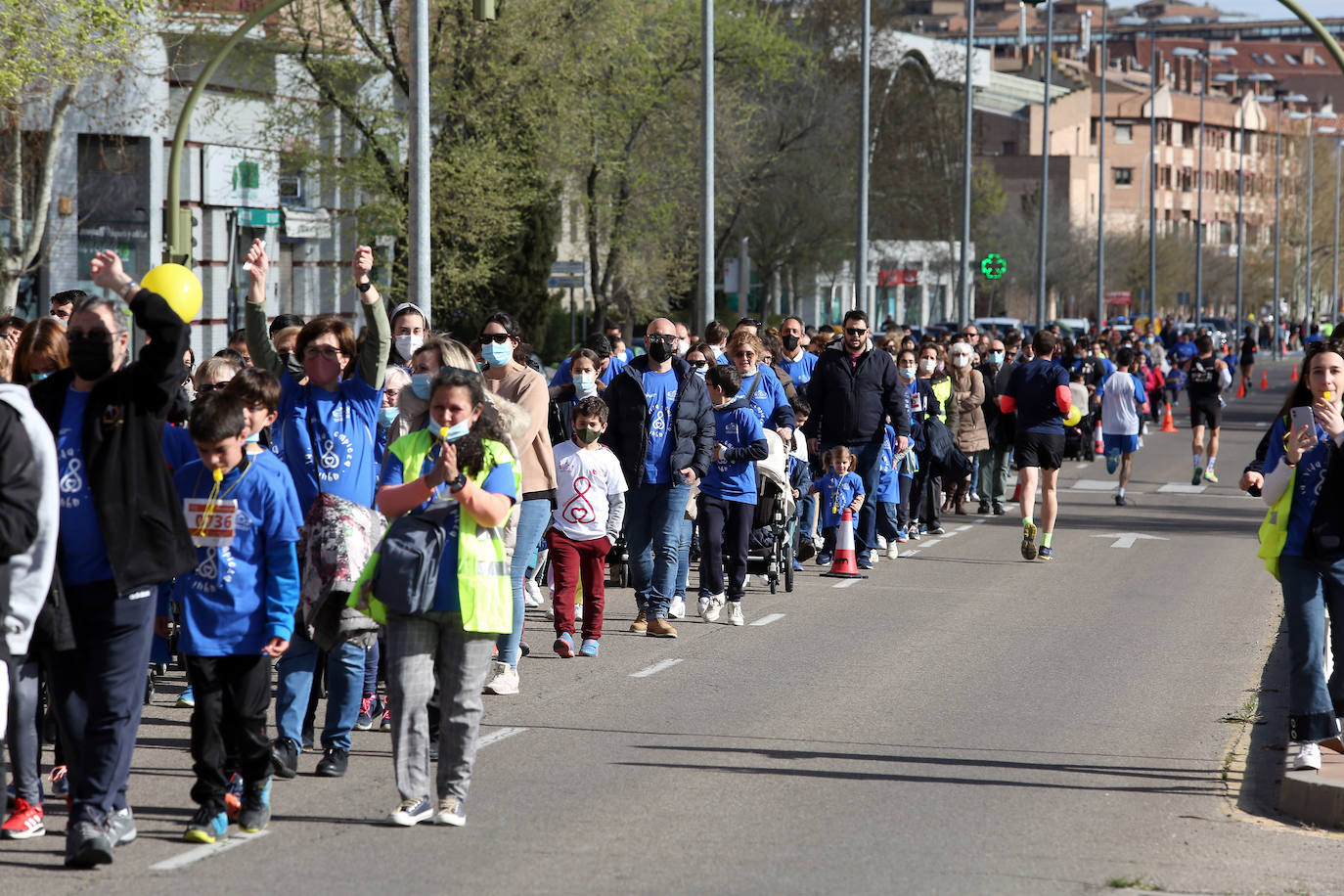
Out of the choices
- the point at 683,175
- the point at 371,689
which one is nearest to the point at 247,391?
the point at 371,689

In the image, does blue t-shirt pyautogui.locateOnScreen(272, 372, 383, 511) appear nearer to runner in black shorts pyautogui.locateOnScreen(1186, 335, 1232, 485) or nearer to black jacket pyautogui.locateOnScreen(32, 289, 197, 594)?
black jacket pyautogui.locateOnScreen(32, 289, 197, 594)

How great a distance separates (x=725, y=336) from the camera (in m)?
17.1

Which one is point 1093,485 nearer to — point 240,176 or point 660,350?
point 660,350

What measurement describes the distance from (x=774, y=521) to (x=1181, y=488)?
13.1 m

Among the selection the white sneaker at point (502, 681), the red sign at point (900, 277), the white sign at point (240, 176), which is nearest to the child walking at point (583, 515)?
the white sneaker at point (502, 681)

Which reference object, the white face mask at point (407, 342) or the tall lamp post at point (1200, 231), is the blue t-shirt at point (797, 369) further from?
the tall lamp post at point (1200, 231)

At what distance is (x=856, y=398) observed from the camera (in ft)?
53.0

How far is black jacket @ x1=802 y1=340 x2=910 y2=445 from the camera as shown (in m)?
16.2

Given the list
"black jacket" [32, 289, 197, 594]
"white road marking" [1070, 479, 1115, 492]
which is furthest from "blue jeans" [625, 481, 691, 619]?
"white road marking" [1070, 479, 1115, 492]

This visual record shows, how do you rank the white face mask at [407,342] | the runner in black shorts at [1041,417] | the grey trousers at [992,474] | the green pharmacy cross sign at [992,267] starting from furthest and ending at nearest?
1. the green pharmacy cross sign at [992,267]
2. the grey trousers at [992,474]
3. the runner in black shorts at [1041,417]
4. the white face mask at [407,342]

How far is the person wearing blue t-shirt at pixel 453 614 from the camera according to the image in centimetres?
711

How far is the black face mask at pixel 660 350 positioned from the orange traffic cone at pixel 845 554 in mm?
3769

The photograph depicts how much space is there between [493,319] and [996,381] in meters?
12.4

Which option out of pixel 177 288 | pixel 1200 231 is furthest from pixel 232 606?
pixel 1200 231
